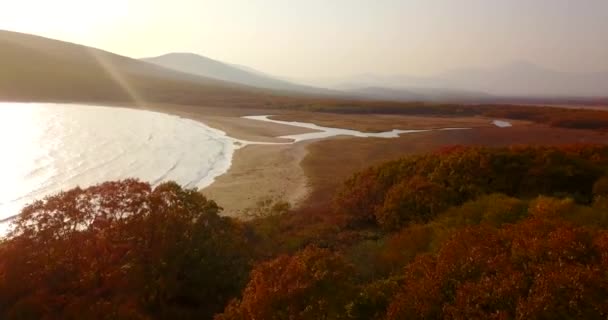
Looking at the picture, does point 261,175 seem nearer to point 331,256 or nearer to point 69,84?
point 331,256

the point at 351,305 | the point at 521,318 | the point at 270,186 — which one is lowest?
the point at 270,186

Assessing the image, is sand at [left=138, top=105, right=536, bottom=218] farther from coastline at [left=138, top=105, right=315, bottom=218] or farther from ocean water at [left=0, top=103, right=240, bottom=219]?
ocean water at [left=0, top=103, right=240, bottom=219]

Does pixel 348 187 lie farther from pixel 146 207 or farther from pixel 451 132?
pixel 451 132

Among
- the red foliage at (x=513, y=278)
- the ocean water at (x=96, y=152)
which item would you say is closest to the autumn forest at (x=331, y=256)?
the red foliage at (x=513, y=278)

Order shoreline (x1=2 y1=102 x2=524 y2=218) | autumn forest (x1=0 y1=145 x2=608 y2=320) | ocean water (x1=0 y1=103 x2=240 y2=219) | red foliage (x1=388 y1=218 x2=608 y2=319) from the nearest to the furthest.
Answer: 1. red foliage (x1=388 y1=218 x2=608 y2=319)
2. autumn forest (x1=0 y1=145 x2=608 y2=320)
3. shoreline (x1=2 y1=102 x2=524 y2=218)
4. ocean water (x1=0 y1=103 x2=240 y2=219)

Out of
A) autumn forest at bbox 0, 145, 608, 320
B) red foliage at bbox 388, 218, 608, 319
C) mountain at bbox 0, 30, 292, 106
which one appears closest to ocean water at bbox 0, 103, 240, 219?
autumn forest at bbox 0, 145, 608, 320

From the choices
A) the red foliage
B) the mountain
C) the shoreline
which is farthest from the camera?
the mountain

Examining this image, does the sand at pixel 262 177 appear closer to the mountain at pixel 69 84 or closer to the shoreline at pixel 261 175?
the shoreline at pixel 261 175

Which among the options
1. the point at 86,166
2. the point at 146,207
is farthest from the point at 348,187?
the point at 86,166
